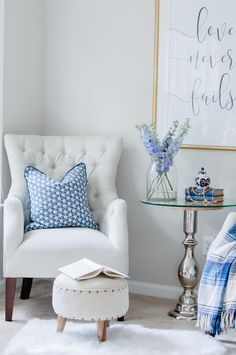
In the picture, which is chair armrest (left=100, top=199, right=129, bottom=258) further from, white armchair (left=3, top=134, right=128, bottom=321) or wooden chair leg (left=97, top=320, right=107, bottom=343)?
wooden chair leg (left=97, top=320, right=107, bottom=343)

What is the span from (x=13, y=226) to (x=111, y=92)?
3.95 feet

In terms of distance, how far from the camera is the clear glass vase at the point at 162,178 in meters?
3.64

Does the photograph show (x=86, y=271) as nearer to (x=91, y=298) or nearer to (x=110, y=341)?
(x=91, y=298)

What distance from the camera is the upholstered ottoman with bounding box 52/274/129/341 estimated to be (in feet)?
9.73

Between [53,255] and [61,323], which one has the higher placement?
[53,255]

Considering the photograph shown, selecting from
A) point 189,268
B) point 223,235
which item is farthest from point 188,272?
point 223,235

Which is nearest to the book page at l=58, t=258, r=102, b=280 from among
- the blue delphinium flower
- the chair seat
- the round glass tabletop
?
the chair seat

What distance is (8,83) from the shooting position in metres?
4.04

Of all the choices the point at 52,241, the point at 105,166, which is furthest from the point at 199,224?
the point at 52,241

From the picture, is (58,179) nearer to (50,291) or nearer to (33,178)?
(33,178)

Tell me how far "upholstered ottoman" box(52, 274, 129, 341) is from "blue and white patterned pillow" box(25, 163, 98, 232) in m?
0.64

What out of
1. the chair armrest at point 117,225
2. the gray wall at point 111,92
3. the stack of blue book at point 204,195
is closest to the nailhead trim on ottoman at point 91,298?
the chair armrest at point 117,225

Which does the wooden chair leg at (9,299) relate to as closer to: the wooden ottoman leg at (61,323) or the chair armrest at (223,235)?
the wooden ottoman leg at (61,323)

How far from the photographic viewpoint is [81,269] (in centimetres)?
306
